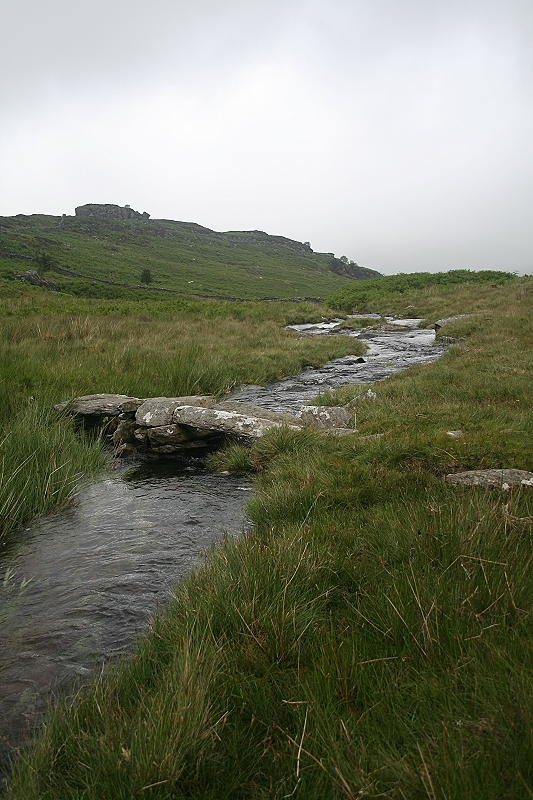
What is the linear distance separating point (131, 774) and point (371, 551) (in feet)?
7.02

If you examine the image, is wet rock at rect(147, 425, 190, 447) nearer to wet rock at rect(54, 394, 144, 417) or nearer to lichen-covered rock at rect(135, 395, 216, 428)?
lichen-covered rock at rect(135, 395, 216, 428)

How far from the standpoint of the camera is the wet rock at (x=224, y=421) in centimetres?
767

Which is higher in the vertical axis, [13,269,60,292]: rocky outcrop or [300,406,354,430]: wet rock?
[13,269,60,292]: rocky outcrop

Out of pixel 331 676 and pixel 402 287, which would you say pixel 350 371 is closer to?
pixel 331 676

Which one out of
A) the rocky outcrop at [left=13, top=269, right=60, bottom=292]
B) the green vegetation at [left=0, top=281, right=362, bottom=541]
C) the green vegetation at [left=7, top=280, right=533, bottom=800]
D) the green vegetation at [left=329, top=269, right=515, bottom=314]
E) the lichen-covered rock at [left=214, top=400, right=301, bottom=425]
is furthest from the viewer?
the rocky outcrop at [left=13, top=269, right=60, bottom=292]

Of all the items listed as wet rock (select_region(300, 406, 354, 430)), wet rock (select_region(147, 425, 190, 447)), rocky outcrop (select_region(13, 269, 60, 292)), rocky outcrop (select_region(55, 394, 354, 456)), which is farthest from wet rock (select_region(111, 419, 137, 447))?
rocky outcrop (select_region(13, 269, 60, 292))

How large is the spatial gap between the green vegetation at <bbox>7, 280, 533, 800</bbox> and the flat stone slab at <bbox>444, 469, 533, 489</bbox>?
27cm

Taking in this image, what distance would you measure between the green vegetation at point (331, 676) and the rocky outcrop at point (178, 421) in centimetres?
371

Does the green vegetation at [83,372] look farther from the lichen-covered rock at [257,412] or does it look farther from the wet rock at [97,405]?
the lichen-covered rock at [257,412]

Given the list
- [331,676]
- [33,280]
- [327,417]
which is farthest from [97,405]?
[33,280]

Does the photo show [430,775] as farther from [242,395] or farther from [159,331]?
[159,331]

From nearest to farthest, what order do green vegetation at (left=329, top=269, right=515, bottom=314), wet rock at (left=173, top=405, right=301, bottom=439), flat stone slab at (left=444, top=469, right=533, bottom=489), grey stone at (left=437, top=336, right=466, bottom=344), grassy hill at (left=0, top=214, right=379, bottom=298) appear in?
flat stone slab at (left=444, top=469, right=533, bottom=489), wet rock at (left=173, top=405, right=301, bottom=439), grey stone at (left=437, top=336, right=466, bottom=344), green vegetation at (left=329, top=269, right=515, bottom=314), grassy hill at (left=0, top=214, right=379, bottom=298)

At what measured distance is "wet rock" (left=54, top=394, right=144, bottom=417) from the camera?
8.53 m

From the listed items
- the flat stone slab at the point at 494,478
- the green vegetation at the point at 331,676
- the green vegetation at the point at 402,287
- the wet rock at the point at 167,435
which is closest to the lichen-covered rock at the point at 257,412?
the wet rock at the point at 167,435
